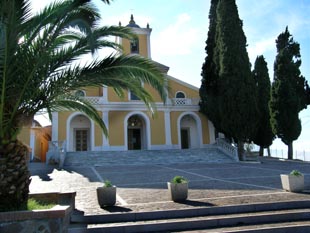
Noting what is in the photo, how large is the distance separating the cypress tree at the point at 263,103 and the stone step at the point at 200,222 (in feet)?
70.7

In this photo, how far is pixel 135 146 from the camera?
28.9 m

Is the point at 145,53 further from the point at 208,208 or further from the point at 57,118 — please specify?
the point at 208,208

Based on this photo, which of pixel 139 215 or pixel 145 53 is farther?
pixel 145 53

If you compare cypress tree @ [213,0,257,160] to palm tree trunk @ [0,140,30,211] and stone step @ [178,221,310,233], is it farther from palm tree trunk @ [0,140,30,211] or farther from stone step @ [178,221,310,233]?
palm tree trunk @ [0,140,30,211]

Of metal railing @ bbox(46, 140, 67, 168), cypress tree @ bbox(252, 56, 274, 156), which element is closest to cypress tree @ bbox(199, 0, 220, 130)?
cypress tree @ bbox(252, 56, 274, 156)

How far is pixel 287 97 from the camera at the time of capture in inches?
954

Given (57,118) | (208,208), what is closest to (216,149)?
(57,118)

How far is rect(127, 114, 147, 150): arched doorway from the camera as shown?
2866cm

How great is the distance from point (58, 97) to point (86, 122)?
72.1ft

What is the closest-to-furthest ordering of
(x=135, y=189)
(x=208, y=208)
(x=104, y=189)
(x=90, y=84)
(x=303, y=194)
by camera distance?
(x=90, y=84) < (x=208, y=208) < (x=104, y=189) < (x=303, y=194) < (x=135, y=189)

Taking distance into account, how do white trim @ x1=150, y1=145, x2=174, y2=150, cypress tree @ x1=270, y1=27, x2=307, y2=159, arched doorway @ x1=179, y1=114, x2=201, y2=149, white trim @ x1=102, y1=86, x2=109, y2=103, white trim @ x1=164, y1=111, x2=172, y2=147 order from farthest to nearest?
1. arched doorway @ x1=179, y1=114, x2=201, y2=149
2. white trim @ x1=164, y1=111, x2=172, y2=147
3. white trim @ x1=150, y1=145, x2=174, y2=150
4. white trim @ x1=102, y1=86, x2=109, y2=103
5. cypress tree @ x1=270, y1=27, x2=307, y2=159

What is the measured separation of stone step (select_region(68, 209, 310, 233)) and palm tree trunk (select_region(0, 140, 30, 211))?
43.3 inches

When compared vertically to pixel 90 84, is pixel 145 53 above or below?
above

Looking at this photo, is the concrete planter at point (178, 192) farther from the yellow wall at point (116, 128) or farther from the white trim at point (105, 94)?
the white trim at point (105, 94)
